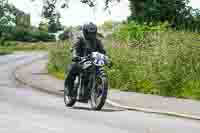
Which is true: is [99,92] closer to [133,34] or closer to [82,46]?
[82,46]

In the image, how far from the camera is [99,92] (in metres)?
14.2

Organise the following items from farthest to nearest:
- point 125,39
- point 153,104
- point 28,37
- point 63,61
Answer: point 28,37, point 63,61, point 125,39, point 153,104

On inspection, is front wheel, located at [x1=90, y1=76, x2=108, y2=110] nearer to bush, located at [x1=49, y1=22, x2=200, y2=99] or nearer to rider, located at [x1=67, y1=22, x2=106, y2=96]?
rider, located at [x1=67, y1=22, x2=106, y2=96]

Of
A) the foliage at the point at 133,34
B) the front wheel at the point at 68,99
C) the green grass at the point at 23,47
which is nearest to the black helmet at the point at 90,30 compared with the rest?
the front wheel at the point at 68,99

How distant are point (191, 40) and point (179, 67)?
37.0 inches

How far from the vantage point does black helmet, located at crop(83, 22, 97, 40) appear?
14.4 m

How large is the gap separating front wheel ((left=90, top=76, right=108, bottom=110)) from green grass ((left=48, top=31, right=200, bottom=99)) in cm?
364

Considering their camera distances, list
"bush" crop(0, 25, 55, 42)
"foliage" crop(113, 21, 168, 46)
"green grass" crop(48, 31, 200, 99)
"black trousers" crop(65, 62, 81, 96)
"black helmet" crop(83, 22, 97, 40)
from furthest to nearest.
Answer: "bush" crop(0, 25, 55, 42), "foliage" crop(113, 21, 168, 46), "green grass" crop(48, 31, 200, 99), "black trousers" crop(65, 62, 81, 96), "black helmet" crop(83, 22, 97, 40)

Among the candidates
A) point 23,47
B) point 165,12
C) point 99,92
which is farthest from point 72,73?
point 23,47

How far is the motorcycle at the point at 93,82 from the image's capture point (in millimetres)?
14086

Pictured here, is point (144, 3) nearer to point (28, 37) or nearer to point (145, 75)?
point (145, 75)

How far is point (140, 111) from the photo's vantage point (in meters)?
14.6

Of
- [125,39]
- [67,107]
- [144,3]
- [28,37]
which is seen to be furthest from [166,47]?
[28,37]

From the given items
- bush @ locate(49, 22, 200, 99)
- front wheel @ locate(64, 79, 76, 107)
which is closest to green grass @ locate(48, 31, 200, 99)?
bush @ locate(49, 22, 200, 99)
